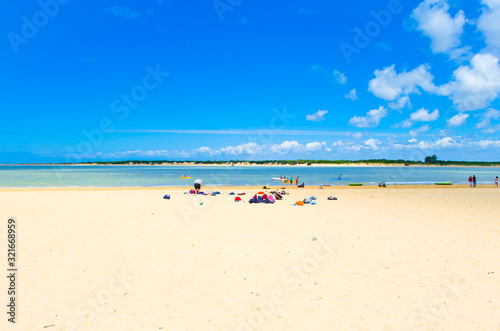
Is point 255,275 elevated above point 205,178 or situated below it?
below

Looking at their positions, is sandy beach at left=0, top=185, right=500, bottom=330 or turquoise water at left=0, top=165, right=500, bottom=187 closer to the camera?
sandy beach at left=0, top=185, right=500, bottom=330

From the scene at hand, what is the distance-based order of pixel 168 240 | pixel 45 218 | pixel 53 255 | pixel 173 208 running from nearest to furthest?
1. pixel 53 255
2. pixel 168 240
3. pixel 45 218
4. pixel 173 208

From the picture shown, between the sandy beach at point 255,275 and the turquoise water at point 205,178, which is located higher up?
the turquoise water at point 205,178

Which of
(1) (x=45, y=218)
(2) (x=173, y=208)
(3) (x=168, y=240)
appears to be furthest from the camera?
(2) (x=173, y=208)

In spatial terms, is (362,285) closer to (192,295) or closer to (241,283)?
(241,283)

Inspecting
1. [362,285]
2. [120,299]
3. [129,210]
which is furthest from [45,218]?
[362,285]

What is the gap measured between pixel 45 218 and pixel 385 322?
1474 cm

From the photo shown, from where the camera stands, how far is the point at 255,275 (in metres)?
7.25

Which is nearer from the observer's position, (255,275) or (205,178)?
(255,275)

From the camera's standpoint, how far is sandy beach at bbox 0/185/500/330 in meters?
5.35

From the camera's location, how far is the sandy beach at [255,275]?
535 centimetres

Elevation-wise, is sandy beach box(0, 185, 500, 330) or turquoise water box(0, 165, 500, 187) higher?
turquoise water box(0, 165, 500, 187)

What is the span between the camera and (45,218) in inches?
553

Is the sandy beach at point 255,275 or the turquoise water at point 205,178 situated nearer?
the sandy beach at point 255,275
